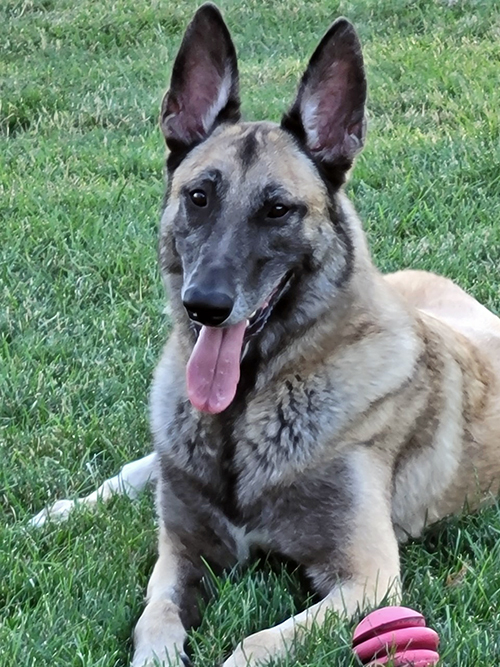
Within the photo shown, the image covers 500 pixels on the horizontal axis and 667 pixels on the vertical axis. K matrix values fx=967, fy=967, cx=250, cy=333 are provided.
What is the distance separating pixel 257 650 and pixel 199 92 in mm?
1900

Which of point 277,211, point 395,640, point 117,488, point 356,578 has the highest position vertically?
point 277,211

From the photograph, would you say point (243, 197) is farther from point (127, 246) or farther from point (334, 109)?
point (127, 246)

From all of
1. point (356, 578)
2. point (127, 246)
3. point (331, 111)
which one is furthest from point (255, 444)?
point (127, 246)

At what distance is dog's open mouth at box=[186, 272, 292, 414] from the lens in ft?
10.2

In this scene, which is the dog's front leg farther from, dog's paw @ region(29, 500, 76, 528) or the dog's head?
dog's paw @ region(29, 500, 76, 528)

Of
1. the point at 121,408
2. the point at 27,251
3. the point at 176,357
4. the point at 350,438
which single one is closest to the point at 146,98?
the point at 27,251

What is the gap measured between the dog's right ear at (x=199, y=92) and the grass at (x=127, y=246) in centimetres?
132

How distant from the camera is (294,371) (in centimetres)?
324

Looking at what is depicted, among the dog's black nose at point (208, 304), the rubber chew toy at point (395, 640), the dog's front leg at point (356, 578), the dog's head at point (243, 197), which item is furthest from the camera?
the dog's head at point (243, 197)

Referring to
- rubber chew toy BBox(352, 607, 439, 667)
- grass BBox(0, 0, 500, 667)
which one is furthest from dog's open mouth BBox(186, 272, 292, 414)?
rubber chew toy BBox(352, 607, 439, 667)

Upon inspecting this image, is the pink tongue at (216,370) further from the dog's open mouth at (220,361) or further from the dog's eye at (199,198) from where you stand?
Result: the dog's eye at (199,198)

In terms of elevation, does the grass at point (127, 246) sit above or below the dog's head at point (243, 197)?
below

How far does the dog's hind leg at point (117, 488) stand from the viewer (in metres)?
3.45

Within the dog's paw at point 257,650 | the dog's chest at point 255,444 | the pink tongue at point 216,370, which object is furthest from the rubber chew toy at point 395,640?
the pink tongue at point 216,370
